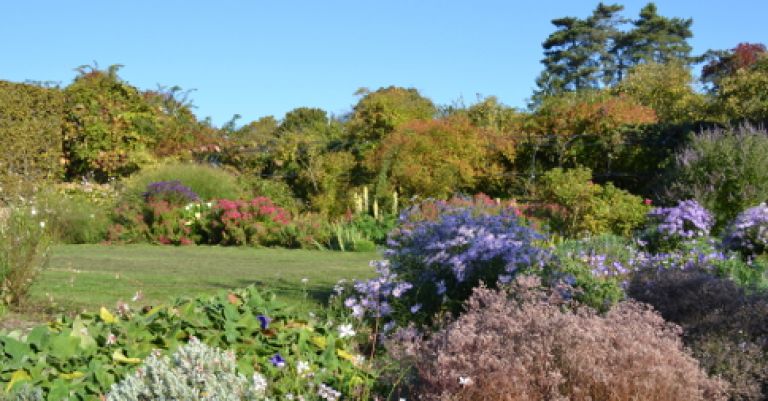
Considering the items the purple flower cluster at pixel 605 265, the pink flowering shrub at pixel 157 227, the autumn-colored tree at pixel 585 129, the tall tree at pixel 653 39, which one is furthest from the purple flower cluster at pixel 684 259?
the tall tree at pixel 653 39

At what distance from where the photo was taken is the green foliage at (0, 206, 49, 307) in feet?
19.4

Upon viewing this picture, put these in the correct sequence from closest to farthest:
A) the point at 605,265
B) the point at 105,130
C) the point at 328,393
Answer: the point at 328,393 → the point at 605,265 → the point at 105,130

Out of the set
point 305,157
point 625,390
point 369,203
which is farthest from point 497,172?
point 625,390

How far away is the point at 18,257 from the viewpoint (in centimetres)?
592

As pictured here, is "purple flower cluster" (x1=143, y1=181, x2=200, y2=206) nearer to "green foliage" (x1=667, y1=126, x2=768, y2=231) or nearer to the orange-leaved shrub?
"green foliage" (x1=667, y1=126, x2=768, y2=231)

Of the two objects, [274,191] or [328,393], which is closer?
[328,393]

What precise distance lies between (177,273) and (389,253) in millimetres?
3488

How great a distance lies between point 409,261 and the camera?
566cm

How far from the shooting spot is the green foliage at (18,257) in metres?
5.91

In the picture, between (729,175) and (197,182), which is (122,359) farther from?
(197,182)

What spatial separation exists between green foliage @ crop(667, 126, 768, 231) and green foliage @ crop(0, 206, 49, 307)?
7385 millimetres

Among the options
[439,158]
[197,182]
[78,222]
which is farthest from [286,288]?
[197,182]

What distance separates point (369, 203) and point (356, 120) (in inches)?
113

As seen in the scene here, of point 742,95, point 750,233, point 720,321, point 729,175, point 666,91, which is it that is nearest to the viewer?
point 720,321
